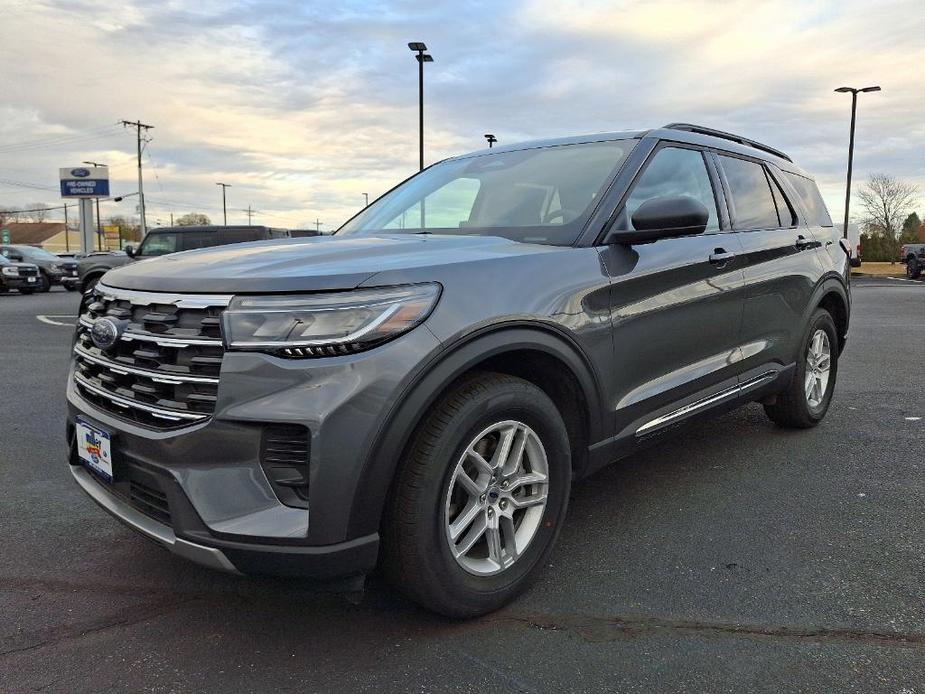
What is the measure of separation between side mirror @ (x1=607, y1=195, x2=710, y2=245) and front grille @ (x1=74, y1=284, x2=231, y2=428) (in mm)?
1621

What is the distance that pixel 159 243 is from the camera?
598 inches

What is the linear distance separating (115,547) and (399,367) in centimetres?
186

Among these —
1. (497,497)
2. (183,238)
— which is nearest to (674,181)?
(497,497)

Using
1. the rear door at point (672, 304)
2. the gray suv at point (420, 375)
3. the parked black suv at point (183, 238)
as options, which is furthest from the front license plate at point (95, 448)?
the parked black suv at point (183, 238)

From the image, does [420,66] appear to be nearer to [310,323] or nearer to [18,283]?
[18,283]

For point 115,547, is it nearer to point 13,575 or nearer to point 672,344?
point 13,575

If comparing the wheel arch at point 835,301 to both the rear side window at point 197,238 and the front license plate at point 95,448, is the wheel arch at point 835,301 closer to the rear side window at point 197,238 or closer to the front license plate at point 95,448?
the front license plate at point 95,448

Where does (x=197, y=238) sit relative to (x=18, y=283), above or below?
above

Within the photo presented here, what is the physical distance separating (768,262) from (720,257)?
0.66 metres

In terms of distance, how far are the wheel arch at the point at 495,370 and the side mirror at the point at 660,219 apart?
0.57 metres

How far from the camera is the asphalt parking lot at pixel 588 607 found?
7.26 ft

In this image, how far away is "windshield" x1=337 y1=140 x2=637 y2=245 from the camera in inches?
124

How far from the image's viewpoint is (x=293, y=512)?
2078 millimetres

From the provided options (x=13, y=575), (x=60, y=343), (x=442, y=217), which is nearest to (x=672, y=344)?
(x=442, y=217)
